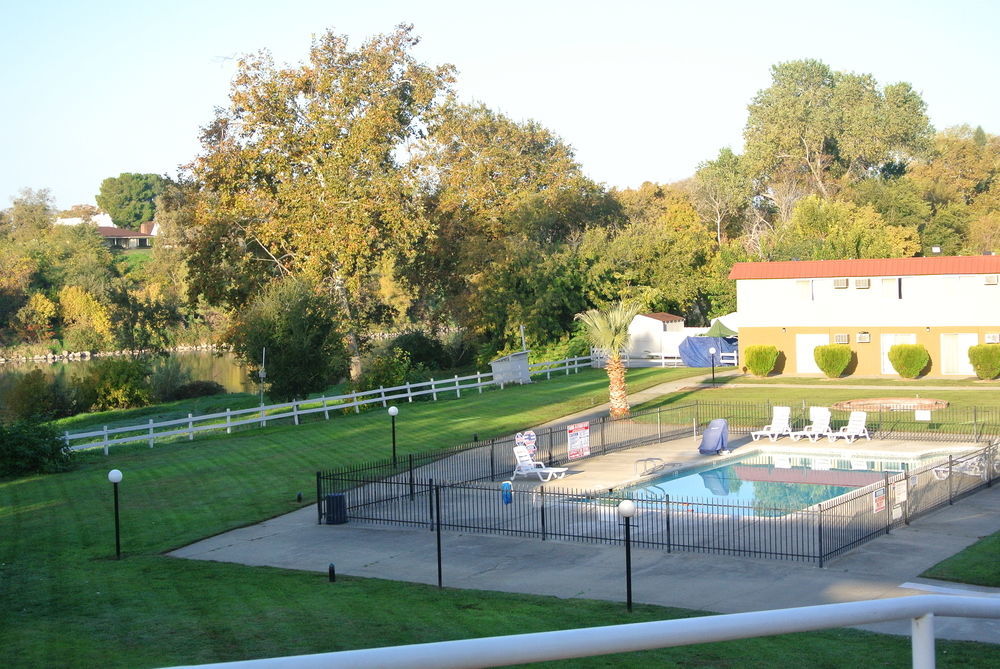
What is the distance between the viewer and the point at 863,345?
50531mm

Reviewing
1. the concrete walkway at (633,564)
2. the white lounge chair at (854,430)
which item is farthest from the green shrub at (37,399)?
the white lounge chair at (854,430)

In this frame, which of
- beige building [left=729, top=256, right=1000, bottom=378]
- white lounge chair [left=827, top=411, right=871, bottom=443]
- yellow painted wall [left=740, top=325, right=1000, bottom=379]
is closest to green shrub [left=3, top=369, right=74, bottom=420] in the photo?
yellow painted wall [left=740, top=325, right=1000, bottom=379]

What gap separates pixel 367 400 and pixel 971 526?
89.8 feet

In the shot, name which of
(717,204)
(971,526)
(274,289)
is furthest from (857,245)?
(971,526)

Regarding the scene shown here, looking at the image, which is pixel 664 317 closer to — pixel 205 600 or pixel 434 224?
pixel 434 224

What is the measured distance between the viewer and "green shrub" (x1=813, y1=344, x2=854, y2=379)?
49.2 m

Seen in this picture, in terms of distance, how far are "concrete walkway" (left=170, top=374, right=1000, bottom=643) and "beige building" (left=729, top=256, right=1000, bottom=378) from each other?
26272 millimetres

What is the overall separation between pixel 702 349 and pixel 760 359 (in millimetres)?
5729

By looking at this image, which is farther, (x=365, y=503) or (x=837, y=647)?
(x=365, y=503)

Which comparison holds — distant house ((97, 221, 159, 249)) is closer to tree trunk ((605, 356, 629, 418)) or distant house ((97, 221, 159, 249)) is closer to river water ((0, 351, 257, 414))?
river water ((0, 351, 257, 414))

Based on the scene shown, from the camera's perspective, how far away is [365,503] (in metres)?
25.5

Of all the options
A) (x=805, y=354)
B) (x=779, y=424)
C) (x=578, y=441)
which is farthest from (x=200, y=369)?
(x=779, y=424)

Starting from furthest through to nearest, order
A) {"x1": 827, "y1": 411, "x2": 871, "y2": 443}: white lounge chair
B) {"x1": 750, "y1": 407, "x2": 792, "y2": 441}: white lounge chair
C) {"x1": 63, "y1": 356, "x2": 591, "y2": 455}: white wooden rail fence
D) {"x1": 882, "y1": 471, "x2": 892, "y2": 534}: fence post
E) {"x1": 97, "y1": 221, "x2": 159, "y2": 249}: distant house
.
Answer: {"x1": 97, "y1": 221, "x2": 159, "y2": 249}: distant house → {"x1": 63, "y1": 356, "x2": 591, "y2": 455}: white wooden rail fence → {"x1": 750, "y1": 407, "x2": 792, "y2": 441}: white lounge chair → {"x1": 827, "y1": 411, "x2": 871, "y2": 443}: white lounge chair → {"x1": 882, "y1": 471, "x2": 892, "y2": 534}: fence post

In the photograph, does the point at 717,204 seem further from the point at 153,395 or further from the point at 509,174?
the point at 153,395
